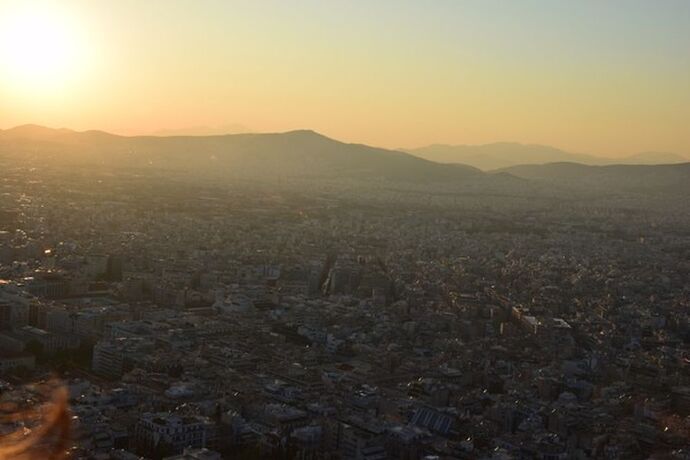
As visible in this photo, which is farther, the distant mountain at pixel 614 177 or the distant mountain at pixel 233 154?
the distant mountain at pixel 614 177

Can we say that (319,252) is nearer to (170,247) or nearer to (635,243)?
(170,247)

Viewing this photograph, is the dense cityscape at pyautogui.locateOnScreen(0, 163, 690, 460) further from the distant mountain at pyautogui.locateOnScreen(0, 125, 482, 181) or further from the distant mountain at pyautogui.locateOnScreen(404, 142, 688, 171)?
the distant mountain at pyautogui.locateOnScreen(404, 142, 688, 171)

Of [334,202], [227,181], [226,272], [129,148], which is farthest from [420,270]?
[129,148]

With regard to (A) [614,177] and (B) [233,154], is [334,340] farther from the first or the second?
(A) [614,177]

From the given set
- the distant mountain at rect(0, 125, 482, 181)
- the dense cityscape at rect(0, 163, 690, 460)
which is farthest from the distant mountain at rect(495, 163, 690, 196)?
the dense cityscape at rect(0, 163, 690, 460)

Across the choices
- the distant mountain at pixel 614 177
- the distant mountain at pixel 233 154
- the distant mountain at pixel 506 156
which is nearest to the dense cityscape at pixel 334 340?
the distant mountain at pixel 233 154

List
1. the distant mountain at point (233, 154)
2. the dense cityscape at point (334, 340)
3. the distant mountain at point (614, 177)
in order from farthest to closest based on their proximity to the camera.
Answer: the distant mountain at point (614, 177) → the distant mountain at point (233, 154) → the dense cityscape at point (334, 340)

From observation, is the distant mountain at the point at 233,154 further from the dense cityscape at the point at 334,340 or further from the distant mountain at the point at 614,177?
the dense cityscape at the point at 334,340
